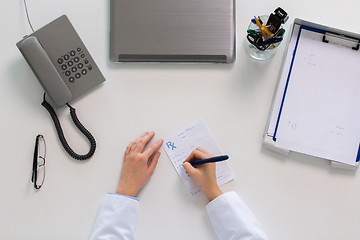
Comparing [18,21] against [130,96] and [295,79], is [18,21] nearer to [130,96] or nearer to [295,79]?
[130,96]

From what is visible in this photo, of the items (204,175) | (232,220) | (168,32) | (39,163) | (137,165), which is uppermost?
(168,32)

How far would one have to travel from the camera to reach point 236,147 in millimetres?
906

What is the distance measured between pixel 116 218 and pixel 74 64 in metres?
0.43

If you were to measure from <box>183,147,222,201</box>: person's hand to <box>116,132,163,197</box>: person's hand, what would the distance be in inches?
3.7

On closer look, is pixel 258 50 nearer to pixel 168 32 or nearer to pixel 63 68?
pixel 168 32

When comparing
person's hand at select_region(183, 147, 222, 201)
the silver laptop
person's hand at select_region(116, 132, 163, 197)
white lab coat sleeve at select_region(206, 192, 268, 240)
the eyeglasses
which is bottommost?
white lab coat sleeve at select_region(206, 192, 268, 240)

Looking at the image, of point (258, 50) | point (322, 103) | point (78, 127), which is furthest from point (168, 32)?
point (322, 103)

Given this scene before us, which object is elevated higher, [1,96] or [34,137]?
[1,96]

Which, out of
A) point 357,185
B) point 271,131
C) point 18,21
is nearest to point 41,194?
point 18,21

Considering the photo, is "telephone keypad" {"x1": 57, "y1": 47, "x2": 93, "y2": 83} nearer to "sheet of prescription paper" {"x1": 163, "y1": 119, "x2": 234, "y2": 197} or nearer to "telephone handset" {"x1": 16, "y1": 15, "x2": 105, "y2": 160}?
"telephone handset" {"x1": 16, "y1": 15, "x2": 105, "y2": 160}

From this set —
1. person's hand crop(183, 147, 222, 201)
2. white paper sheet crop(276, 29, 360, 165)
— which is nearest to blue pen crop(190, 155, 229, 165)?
person's hand crop(183, 147, 222, 201)

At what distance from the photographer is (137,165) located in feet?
2.86

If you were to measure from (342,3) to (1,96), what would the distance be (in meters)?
1.00

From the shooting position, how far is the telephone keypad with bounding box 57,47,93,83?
0.90 m
